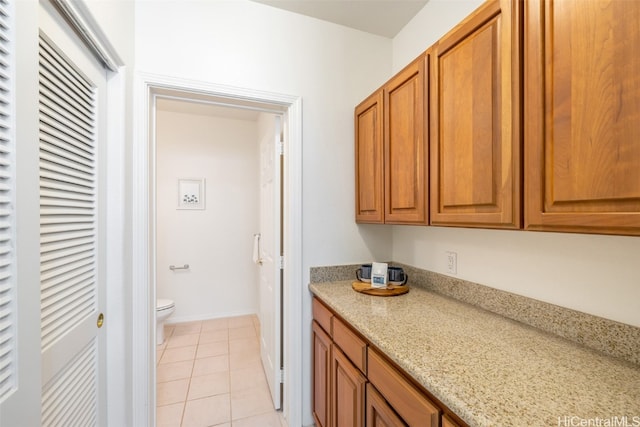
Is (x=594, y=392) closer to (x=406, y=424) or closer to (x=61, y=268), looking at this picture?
(x=406, y=424)

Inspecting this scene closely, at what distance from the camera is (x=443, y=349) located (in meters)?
0.90

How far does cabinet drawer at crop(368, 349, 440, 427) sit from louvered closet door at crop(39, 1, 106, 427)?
42.1 inches

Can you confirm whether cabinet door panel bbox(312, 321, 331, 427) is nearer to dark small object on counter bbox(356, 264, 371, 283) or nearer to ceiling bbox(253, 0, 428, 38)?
dark small object on counter bbox(356, 264, 371, 283)

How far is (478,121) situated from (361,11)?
1214mm

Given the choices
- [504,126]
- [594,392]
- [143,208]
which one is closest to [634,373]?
[594,392]

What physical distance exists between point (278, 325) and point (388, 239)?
981 millimetres

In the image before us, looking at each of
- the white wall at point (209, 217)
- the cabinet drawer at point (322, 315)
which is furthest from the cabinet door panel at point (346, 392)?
the white wall at point (209, 217)

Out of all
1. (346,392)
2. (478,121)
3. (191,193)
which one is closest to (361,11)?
(478,121)

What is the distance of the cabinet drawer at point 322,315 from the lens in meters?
1.47

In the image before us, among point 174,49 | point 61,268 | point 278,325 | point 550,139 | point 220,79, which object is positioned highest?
point 174,49

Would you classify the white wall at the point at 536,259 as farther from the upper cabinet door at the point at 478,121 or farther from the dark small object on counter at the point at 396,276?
the upper cabinet door at the point at 478,121

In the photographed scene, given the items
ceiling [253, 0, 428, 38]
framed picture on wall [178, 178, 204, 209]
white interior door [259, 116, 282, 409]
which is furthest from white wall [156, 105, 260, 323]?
ceiling [253, 0, 428, 38]

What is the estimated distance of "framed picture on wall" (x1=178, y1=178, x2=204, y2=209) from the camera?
3361mm

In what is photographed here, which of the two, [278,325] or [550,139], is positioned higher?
[550,139]
